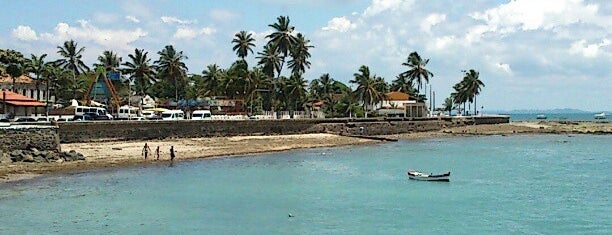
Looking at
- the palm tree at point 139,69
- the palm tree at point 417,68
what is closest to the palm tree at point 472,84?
the palm tree at point 417,68

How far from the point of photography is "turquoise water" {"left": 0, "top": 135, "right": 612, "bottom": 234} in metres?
26.5

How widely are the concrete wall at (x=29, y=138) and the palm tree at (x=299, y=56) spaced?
4966cm

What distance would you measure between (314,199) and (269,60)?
57811mm

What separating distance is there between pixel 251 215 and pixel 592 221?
14147mm

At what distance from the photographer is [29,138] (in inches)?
1759

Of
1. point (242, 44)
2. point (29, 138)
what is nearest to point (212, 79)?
point (242, 44)

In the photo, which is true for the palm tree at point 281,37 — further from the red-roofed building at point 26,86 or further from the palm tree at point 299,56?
the red-roofed building at point 26,86

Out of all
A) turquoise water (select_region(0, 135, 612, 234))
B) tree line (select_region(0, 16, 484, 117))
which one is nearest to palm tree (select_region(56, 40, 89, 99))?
tree line (select_region(0, 16, 484, 117))

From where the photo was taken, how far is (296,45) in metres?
91.7

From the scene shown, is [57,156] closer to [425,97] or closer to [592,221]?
[592,221]

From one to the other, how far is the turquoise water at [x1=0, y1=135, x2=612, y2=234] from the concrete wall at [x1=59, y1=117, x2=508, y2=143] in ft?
42.5

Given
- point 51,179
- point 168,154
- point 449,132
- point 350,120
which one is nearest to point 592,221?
point 51,179

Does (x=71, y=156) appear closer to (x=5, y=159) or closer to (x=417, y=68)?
(x=5, y=159)

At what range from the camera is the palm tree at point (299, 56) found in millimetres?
92250
